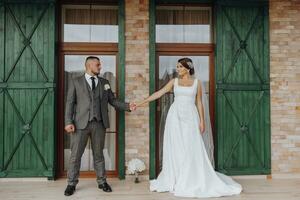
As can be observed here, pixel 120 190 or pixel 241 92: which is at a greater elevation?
pixel 241 92

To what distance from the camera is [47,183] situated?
18.5ft

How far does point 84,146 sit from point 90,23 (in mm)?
2154

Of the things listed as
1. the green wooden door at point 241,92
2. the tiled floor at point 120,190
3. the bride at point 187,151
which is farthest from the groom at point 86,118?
the green wooden door at point 241,92

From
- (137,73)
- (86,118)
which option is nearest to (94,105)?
(86,118)

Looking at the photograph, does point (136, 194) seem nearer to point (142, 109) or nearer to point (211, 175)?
point (211, 175)

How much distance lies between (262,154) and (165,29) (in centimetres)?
259

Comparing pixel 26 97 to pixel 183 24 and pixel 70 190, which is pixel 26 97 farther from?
pixel 183 24

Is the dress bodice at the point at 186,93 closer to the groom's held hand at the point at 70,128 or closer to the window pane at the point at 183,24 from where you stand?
the window pane at the point at 183,24

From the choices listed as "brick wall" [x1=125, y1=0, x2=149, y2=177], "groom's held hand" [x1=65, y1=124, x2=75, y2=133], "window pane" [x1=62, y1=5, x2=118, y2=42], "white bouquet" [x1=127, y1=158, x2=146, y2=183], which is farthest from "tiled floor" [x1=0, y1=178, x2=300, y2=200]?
"window pane" [x1=62, y1=5, x2=118, y2=42]

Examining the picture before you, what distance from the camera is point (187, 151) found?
5.15m

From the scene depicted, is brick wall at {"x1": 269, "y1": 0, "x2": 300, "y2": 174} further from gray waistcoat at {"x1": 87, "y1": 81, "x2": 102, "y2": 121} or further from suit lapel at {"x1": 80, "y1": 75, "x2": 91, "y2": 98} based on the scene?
suit lapel at {"x1": 80, "y1": 75, "x2": 91, "y2": 98}

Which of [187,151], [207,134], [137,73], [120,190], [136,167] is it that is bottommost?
[120,190]

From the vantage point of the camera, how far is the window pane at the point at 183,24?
20.4 feet

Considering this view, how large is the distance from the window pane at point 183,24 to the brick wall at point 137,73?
1.17 ft
